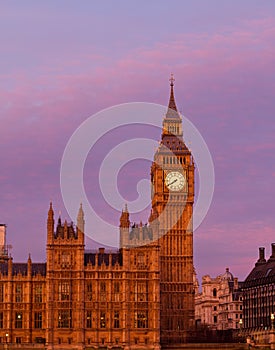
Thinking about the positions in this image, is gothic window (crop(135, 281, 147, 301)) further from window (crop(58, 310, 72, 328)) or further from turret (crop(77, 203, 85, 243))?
turret (crop(77, 203, 85, 243))

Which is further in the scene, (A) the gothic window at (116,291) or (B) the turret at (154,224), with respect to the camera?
(B) the turret at (154,224)

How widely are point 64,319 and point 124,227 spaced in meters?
18.1

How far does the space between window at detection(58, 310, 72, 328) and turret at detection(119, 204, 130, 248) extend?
14.4 metres

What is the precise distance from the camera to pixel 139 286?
17712 centimetres

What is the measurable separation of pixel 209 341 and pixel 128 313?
1591 cm

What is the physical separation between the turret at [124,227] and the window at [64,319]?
14425mm

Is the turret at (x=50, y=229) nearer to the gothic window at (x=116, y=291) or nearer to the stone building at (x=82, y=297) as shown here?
the stone building at (x=82, y=297)

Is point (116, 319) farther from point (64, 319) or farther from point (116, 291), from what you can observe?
point (64, 319)

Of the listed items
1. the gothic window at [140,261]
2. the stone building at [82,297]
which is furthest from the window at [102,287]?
the gothic window at [140,261]

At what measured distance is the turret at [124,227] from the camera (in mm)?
177625

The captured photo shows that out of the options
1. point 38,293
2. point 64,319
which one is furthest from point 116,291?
point 38,293

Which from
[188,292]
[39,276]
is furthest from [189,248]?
[39,276]

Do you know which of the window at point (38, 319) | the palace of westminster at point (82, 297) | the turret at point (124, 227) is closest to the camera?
the palace of westminster at point (82, 297)

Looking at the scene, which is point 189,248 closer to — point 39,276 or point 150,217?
point 150,217
